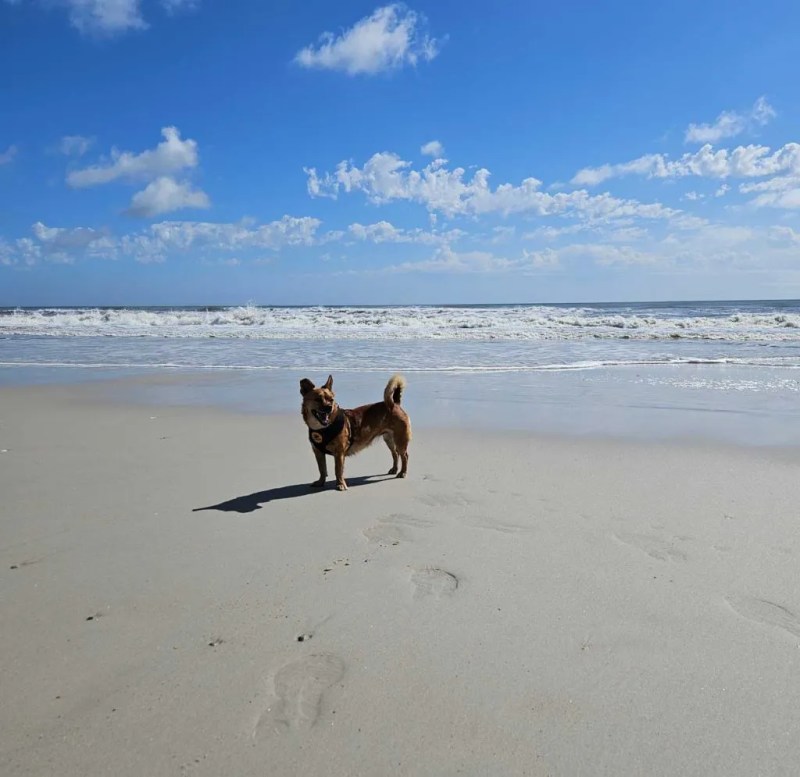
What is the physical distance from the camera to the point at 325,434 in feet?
14.6

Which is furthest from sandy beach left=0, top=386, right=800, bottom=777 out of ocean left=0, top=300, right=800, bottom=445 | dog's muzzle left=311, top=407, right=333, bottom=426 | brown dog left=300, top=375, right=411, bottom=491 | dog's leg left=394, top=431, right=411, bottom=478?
ocean left=0, top=300, right=800, bottom=445

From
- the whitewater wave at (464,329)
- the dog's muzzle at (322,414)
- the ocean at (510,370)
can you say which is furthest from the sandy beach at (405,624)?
the whitewater wave at (464,329)

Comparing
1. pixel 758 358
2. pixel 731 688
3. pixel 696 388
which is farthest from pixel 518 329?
pixel 731 688

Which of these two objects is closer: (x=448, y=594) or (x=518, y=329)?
(x=448, y=594)

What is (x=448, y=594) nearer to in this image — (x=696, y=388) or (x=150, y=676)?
(x=150, y=676)

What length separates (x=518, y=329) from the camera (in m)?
24.0

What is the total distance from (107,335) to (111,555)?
76.0 feet

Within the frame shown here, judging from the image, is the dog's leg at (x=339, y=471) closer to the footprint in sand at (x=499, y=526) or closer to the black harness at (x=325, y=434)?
the black harness at (x=325, y=434)

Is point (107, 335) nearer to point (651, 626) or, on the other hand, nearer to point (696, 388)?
point (696, 388)

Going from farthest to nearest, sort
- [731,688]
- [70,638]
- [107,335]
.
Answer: [107,335] < [70,638] < [731,688]

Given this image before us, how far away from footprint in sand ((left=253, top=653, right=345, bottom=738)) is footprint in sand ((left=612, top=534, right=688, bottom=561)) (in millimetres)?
1820

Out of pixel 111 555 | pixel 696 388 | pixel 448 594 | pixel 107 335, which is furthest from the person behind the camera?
pixel 107 335

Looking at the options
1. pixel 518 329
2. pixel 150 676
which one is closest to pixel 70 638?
pixel 150 676

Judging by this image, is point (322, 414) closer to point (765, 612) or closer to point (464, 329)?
point (765, 612)
